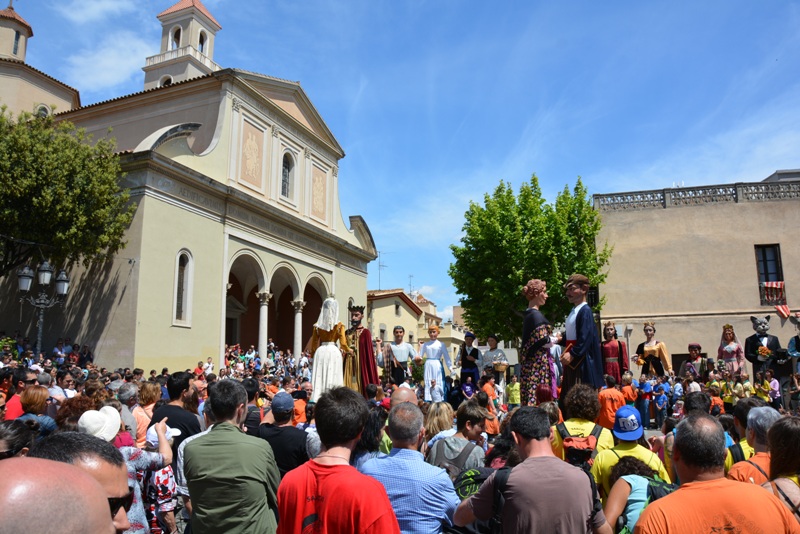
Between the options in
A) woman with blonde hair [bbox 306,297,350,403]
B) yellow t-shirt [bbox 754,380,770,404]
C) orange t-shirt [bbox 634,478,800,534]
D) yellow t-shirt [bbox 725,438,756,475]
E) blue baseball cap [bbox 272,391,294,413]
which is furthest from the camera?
yellow t-shirt [bbox 754,380,770,404]

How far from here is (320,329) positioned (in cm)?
923

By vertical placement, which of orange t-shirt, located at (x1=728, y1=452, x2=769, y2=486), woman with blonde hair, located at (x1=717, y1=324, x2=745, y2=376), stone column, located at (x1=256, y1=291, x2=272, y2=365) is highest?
stone column, located at (x1=256, y1=291, x2=272, y2=365)

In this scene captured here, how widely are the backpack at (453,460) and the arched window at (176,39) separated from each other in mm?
34473

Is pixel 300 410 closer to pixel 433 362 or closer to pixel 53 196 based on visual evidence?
pixel 433 362

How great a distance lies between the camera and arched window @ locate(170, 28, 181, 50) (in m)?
33.7

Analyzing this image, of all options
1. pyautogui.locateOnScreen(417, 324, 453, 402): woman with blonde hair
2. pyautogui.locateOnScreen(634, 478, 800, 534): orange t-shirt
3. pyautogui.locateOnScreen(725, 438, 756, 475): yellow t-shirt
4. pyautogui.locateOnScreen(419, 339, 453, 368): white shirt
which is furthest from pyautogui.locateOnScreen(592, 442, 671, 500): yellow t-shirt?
pyautogui.locateOnScreen(419, 339, 453, 368): white shirt

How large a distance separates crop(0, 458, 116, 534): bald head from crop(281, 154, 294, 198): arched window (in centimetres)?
2889

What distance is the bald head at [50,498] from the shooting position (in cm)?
108

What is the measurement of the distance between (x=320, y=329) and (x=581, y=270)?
70.3 ft

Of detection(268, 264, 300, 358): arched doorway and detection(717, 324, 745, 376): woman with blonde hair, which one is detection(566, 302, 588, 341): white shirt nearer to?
detection(717, 324, 745, 376): woman with blonde hair

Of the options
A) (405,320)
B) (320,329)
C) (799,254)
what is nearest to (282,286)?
(405,320)

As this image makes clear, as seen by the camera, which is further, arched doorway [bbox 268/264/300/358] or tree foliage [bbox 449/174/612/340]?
arched doorway [bbox 268/264/300/358]

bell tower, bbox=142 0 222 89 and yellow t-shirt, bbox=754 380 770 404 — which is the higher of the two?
bell tower, bbox=142 0 222 89

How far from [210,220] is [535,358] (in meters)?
19.5
